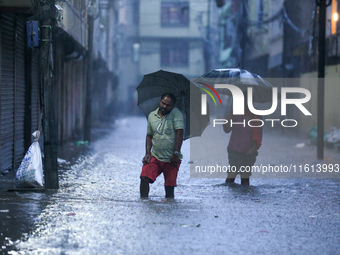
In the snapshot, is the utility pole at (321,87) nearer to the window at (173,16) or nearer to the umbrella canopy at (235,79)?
the umbrella canopy at (235,79)

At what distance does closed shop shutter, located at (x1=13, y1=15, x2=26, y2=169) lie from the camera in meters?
11.2

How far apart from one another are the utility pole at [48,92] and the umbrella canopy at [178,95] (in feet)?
4.81

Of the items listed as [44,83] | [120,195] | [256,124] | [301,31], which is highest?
[301,31]

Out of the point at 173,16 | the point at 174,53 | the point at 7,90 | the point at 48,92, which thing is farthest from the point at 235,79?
the point at 173,16

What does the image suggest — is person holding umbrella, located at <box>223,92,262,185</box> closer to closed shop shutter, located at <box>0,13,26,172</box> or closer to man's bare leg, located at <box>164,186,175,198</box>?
man's bare leg, located at <box>164,186,175,198</box>

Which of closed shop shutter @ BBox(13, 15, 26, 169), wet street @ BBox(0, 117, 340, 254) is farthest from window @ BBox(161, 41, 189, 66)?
wet street @ BBox(0, 117, 340, 254)

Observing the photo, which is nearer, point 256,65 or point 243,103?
point 243,103

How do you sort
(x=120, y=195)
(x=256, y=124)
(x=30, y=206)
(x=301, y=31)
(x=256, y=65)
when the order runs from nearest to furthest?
(x=30, y=206) < (x=120, y=195) < (x=256, y=124) < (x=301, y=31) < (x=256, y=65)

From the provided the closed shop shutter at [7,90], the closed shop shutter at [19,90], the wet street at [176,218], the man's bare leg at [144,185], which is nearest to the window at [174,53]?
the closed shop shutter at [19,90]

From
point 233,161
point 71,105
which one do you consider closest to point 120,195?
point 233,161

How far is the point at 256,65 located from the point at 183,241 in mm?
29855

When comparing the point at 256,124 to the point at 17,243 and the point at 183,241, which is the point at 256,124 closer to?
the point at 183,241

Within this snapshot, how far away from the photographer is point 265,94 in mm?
9227

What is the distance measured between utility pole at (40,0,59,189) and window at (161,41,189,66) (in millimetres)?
52242
